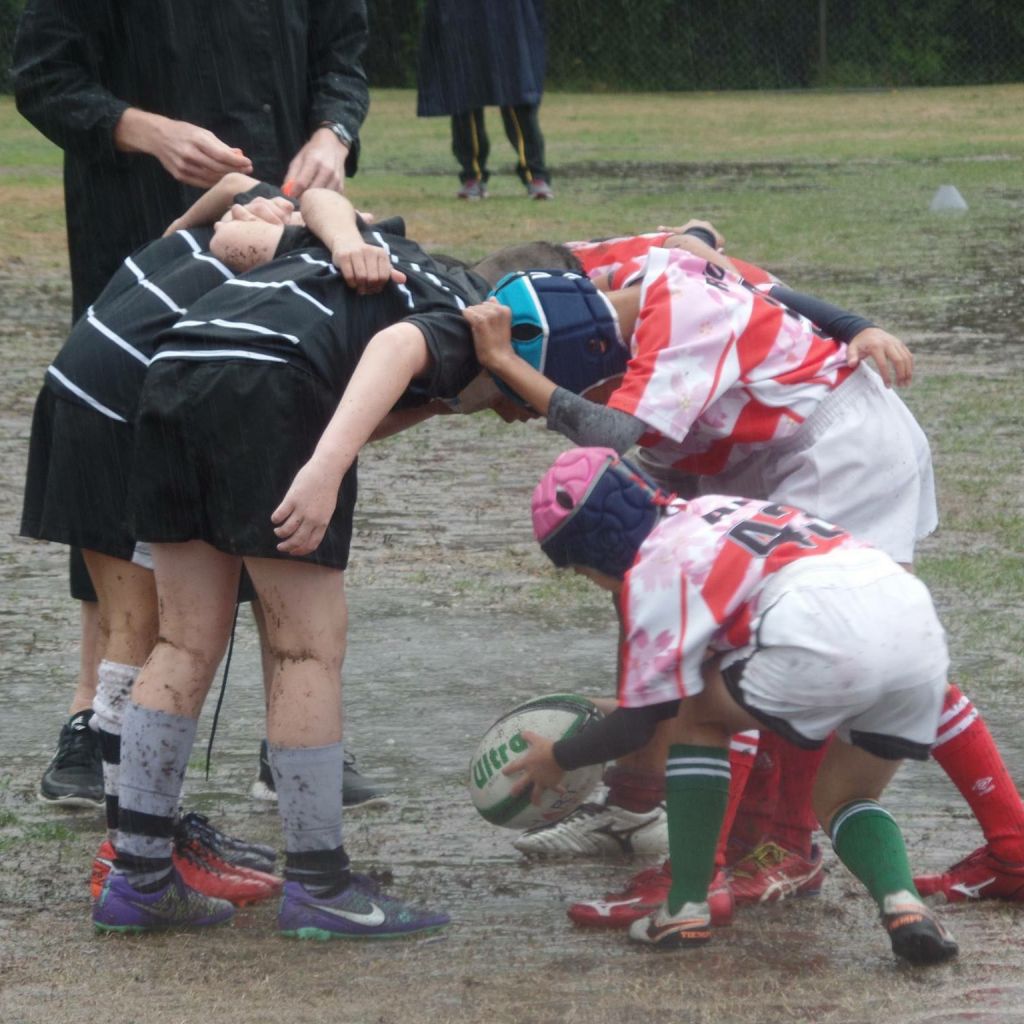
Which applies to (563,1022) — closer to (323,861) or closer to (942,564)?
(323,861)

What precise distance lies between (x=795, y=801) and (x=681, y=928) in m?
0.47

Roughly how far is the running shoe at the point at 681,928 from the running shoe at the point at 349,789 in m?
0.89

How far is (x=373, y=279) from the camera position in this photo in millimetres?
3322

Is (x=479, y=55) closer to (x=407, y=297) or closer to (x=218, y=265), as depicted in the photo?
(x=218, y=265)

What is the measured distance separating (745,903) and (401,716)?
1282 mm

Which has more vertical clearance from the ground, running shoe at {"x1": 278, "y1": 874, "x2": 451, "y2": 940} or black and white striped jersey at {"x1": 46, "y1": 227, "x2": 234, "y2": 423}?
black and white striped jersey at {"x1": 46, "y1": 227, "x2": 234, "y2": 423}

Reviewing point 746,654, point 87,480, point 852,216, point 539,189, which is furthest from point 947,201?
point 746,654

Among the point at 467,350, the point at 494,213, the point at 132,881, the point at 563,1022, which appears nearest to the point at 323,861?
the point at 132,881

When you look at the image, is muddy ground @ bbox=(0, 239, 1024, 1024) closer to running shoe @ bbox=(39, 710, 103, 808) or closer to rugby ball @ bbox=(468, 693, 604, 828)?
running shoe @ bbox=(39, 710, 103, 808)

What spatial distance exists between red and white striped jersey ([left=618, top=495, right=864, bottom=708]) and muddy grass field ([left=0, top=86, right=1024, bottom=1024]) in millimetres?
508

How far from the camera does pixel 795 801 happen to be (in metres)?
3.62

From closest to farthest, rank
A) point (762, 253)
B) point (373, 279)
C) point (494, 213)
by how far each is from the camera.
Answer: point (373, 279), point (762, 253), point (494, 213)

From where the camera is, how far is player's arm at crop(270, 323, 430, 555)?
3113mm

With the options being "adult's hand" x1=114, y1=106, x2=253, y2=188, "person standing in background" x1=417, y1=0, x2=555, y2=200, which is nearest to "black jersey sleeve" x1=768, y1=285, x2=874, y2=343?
"adult's hand" x1=114, y1=106, x2=253, y2=188
